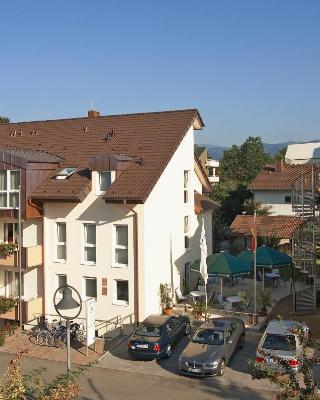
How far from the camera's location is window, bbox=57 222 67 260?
2381cm

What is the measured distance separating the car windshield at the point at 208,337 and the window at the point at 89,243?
6.93 m

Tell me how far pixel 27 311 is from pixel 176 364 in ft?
27.3

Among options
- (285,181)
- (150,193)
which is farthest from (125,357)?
(285,181)

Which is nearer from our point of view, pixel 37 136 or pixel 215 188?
pixel 37 136

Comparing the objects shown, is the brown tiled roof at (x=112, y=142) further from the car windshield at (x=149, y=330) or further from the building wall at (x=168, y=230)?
the car windshield at (x=149, y=330)

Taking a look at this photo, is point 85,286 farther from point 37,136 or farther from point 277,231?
point 277,231

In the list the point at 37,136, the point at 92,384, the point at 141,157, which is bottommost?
the point at 92,384

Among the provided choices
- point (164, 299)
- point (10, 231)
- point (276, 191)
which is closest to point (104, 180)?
point (10, 231)

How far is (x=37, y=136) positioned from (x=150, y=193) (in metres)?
10.5

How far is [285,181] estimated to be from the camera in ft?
167

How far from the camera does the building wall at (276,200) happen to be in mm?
50062

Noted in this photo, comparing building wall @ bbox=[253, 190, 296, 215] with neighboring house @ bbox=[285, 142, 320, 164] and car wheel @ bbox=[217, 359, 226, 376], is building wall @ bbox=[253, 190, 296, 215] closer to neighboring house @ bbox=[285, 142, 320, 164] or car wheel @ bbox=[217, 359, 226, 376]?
neighboring house @ bbox=[285, 142, 320, 164]

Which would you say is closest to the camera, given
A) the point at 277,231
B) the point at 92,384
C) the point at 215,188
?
the point at 92,384

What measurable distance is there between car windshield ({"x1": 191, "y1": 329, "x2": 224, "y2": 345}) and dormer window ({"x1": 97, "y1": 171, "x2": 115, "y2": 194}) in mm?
8042
